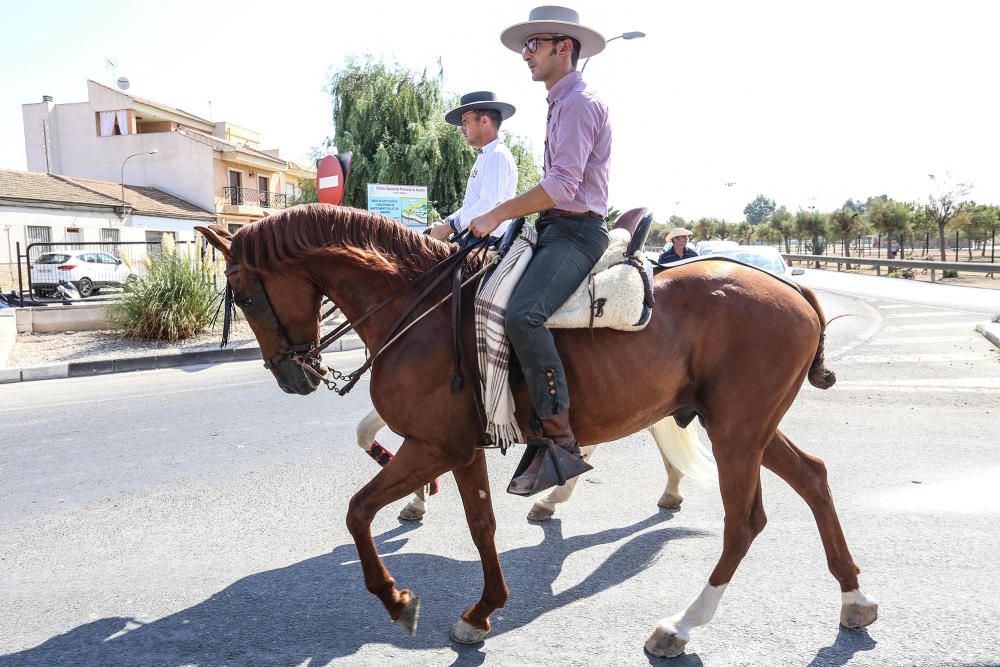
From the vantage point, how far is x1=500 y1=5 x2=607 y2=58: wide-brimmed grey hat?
10.4ft

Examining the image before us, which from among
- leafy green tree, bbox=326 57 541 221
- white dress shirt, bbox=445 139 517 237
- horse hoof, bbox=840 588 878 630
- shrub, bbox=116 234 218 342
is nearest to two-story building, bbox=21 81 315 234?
leafy green tree, bbox=326 57 541 221

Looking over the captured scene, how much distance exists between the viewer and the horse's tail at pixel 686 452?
13.9ft

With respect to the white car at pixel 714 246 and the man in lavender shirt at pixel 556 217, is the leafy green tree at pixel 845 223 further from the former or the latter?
the man in lavender shirt at pixel 556 217

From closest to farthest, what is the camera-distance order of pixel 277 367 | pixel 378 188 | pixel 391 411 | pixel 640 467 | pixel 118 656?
pixel 118 656
pixel 391 411
pixel 277 367
pixel 640 467
pixel 378 188

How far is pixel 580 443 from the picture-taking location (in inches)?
132

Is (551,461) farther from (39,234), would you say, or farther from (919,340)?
(39,234)

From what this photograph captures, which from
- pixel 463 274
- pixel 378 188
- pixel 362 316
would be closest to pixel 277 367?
pixel 362 316

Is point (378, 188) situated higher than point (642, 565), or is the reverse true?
point (378, 188)

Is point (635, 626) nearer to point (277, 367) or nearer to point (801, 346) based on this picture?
point (801, 346)

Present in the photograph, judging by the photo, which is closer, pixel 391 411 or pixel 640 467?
pixel 391 411

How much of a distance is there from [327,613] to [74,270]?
2198cm

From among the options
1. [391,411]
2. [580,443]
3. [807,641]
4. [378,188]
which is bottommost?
[807,641]

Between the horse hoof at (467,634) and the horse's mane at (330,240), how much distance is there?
63.6 inches

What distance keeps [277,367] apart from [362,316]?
1.58 ft
